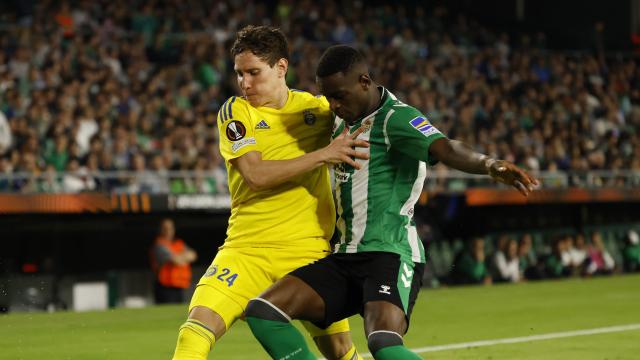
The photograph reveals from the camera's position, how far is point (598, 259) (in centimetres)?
2072

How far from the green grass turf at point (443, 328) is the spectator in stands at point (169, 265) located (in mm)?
522

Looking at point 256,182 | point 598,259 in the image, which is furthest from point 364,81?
point 598,259

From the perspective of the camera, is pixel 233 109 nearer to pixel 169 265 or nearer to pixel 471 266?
pixel 169 265

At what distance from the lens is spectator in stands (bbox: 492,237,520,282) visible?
61.6ft

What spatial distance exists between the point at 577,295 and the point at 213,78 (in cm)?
686

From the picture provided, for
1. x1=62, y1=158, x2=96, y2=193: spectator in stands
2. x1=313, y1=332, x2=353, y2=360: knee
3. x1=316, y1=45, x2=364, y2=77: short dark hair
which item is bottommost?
x1=62, y1=158, x2=96, y2=193: spectator in stands

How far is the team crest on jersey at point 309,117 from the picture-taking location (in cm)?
595

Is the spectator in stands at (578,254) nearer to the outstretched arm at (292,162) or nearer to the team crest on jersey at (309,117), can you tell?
the team crest on jersey at (309,117)

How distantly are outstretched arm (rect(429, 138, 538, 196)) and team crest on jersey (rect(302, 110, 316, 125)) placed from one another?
0.94m

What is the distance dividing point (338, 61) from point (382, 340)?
4.36 feet

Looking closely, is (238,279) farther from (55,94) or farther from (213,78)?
(213,78)

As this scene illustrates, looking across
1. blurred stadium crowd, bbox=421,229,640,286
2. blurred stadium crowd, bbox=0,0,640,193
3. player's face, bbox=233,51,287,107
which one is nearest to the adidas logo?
player's face, bbox=233,51,287,107

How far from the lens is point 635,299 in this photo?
1519 cm

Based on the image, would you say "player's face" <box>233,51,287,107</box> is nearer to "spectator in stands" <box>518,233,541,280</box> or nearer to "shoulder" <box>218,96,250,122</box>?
A: "shoulder" <box>218,96,250,122</box>
